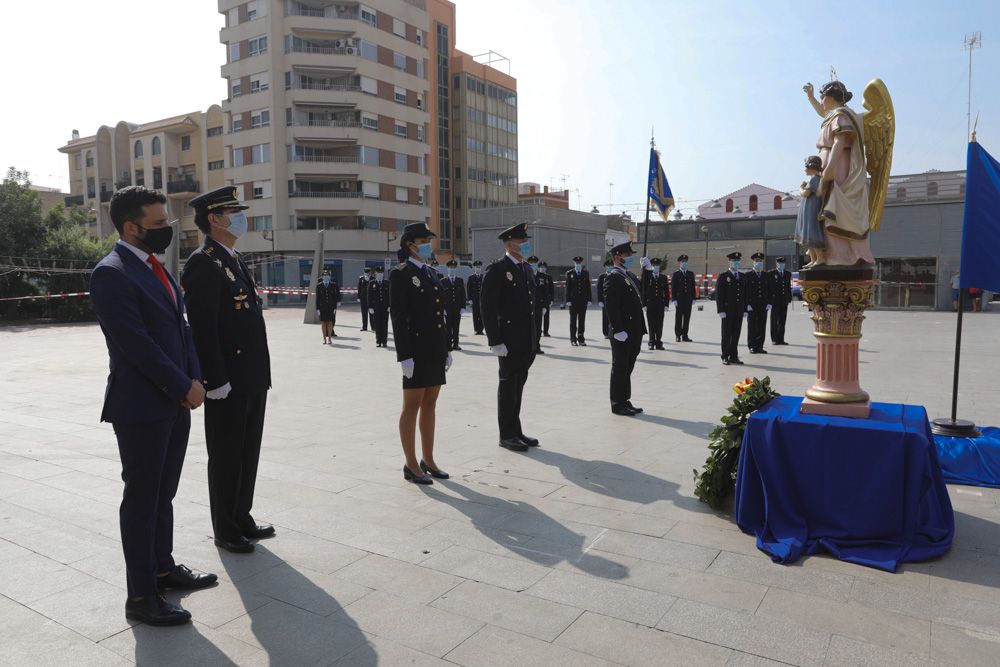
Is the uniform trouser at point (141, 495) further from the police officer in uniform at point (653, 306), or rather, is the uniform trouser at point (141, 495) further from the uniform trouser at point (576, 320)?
the uniform trouser at point (576, 320)

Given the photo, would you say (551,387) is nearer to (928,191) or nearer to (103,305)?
(103,305)

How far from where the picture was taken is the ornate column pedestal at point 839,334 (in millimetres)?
4371

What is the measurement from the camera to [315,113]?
159ft

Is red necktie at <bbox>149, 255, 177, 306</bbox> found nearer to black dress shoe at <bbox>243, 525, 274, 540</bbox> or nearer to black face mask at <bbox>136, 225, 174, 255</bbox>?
black face mask at <bbox>136, 225, 174, 255</bbox>

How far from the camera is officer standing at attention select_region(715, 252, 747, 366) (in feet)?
40.9

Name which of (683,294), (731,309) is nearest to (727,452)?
(731,309)

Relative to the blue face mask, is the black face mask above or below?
below

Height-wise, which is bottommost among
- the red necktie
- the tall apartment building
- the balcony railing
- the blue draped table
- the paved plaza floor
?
the paved plaza floor

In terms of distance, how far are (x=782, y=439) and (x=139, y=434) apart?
11.7 ft

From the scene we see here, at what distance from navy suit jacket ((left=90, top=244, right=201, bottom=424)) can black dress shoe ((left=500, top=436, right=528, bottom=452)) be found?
11.8 feet

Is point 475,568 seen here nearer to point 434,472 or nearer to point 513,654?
point 513,654

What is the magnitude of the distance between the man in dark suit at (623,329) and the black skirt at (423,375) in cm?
295

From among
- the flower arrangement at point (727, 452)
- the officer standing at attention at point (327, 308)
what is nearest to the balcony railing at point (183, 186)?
the officer standing at attention at point (327, 308)

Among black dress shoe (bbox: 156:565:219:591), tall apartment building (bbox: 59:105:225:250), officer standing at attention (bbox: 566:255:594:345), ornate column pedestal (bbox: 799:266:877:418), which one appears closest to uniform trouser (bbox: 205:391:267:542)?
black dress shoe (bbox: 156:565:219:591)
